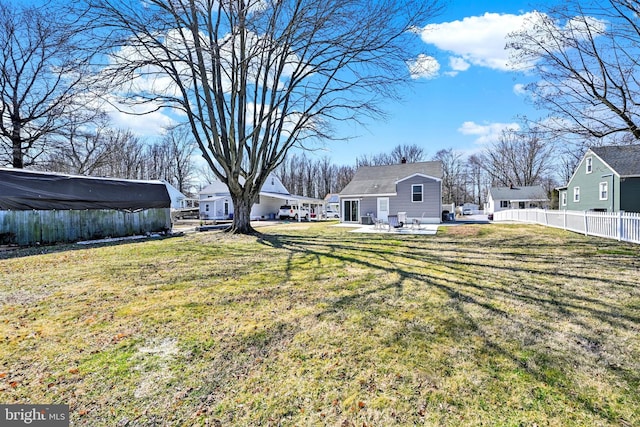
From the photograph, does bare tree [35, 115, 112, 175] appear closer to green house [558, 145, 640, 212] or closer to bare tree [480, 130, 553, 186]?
green house [558, 145, 640, 212]

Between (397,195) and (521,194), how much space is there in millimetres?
28078

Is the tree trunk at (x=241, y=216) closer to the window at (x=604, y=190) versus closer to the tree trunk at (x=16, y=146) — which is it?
the tree trunk at (x=16, y=146)

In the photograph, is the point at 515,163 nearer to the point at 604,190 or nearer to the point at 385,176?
the point at 604,190

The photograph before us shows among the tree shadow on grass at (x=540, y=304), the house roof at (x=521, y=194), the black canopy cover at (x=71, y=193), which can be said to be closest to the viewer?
the tree shadow on grass at (x=540, y=304)

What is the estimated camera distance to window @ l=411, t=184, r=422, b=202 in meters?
21.6

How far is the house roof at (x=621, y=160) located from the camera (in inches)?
776

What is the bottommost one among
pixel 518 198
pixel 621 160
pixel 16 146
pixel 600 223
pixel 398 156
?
pixel 600 223

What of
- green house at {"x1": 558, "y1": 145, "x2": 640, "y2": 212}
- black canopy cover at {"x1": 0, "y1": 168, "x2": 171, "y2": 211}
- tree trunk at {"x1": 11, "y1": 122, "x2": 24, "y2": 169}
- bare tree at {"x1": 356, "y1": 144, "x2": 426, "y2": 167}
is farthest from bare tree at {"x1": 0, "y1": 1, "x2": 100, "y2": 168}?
bare tree at {"x1": 356, "y1": 144, "x2": 426, "y2": 167}

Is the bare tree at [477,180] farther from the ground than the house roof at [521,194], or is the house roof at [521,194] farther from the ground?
the bare tree at [477,180]

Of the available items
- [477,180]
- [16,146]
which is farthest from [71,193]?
[477,180]

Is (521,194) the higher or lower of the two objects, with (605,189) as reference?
higher

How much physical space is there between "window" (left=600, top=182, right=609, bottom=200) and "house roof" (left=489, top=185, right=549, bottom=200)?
18304mm

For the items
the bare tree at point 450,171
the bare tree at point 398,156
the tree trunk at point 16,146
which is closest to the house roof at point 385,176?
the tree trunk at point 16,146

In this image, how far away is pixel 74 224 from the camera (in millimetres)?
12422
